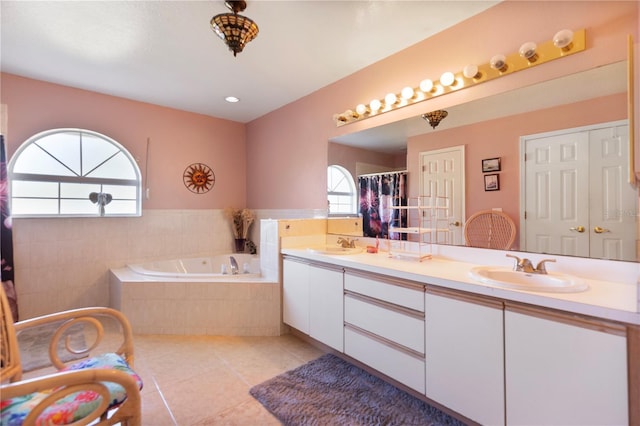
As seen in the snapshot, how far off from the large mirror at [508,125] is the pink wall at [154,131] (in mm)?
2510

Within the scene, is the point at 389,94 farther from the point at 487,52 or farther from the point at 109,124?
the point at 109,124

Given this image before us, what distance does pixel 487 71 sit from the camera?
6.40 feet

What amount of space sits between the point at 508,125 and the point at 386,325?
1453mm

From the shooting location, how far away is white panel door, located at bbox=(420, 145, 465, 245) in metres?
2.09

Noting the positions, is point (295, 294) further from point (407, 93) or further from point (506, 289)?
point (407, 93)

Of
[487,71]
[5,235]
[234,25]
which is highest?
[234,25]

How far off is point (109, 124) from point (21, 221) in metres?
1.30

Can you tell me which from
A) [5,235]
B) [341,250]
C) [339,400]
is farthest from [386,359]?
[5,235]

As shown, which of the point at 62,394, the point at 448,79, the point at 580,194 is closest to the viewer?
the point at 62,394

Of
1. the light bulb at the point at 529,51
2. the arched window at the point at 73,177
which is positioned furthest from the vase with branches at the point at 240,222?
the light bulb at the point at 529,51

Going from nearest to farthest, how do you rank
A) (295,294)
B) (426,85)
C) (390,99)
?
(426,85) → (390,99) → (295,294)

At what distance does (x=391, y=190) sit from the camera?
254 cm

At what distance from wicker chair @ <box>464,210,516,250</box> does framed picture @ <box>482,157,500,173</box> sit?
0.27m

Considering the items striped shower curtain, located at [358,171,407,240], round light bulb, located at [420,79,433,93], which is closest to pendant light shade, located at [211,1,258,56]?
round light bulb, located at [420,79,433,93]
